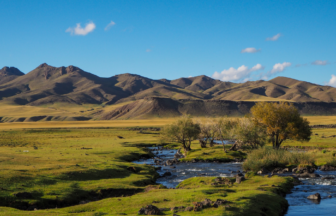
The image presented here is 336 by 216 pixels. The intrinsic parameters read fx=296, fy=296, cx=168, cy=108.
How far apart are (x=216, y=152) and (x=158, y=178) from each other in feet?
98.3

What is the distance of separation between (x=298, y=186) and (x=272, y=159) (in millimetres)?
14535

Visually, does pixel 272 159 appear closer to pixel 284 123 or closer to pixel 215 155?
pixel 284 123

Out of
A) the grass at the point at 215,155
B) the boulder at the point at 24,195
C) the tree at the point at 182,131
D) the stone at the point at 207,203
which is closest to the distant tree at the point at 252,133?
the grass at the point at 215,155

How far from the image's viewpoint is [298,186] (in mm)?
43062

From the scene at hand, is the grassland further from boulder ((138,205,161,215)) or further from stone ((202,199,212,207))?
boulder ((138,205,161,215))

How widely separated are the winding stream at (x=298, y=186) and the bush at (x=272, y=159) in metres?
3.12

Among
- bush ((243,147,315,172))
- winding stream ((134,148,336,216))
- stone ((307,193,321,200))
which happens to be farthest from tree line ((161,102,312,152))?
stone ((307,193,321,200))

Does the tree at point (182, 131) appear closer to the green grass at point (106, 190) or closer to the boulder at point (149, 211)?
the green grass at point (106, 190)

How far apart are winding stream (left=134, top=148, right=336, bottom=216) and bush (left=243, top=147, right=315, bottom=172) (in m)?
3.12

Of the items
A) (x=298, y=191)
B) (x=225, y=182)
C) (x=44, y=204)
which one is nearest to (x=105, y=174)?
(x=44, y=204)

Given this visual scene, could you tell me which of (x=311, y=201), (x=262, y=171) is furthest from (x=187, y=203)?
(x=262, y=171)

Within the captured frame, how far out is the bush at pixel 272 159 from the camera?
5559 centimetres

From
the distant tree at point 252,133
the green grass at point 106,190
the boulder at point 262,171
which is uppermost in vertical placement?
the distant tree at point 252,133

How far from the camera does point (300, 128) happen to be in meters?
70.4
